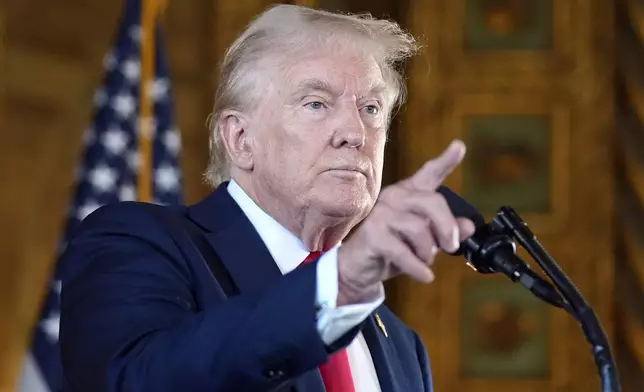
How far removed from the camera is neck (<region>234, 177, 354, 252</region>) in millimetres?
2111

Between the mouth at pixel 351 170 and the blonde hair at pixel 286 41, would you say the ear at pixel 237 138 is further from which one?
the mouth at pixel 351 170

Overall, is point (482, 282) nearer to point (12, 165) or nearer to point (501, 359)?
point (501, 359)

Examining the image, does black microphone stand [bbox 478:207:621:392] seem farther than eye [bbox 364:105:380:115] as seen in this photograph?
No

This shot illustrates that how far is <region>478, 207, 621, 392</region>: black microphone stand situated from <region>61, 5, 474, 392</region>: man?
0.28ft

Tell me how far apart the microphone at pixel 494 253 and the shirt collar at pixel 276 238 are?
2.32ft

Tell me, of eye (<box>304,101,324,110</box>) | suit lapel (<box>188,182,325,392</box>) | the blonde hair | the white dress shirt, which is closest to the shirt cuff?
suit lapel (<box>188,182,325,392</box>)

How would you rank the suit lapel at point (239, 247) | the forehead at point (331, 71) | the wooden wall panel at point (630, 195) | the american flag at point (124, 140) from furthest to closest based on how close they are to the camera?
the wooden wall panel at point (630, 195), the american flag at point (124, 140), the forehead at point (331, 71), the suit lapel at point (239, 247)

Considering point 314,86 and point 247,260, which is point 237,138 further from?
point 247,260

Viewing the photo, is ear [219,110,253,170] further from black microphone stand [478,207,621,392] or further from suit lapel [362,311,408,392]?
black microphone stand [478,207,621,392]

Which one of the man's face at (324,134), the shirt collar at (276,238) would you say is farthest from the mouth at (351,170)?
the shirt collar at (276,238)

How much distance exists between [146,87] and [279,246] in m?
2.20

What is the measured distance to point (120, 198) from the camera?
160 inches

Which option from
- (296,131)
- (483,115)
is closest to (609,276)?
(483,115)

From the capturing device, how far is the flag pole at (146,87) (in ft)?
13.5
